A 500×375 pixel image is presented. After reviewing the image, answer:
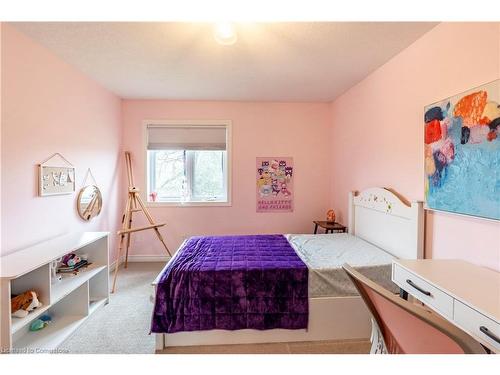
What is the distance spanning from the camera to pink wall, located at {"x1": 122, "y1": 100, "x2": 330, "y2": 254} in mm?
3650

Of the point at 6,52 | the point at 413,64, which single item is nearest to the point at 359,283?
the point at 413,64

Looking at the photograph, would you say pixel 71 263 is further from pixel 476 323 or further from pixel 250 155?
pixel 476 323

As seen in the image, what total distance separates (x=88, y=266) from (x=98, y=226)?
723 millimetres

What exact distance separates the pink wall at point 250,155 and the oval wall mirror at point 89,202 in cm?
75

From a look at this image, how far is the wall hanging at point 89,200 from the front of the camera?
2670mm

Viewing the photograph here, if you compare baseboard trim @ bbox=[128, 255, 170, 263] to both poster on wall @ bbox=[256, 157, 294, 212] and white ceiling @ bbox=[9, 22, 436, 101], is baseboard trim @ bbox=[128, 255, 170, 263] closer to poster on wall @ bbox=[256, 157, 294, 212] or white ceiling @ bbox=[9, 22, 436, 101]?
poster on wall @ bbox=[256, 157, 294, 212]

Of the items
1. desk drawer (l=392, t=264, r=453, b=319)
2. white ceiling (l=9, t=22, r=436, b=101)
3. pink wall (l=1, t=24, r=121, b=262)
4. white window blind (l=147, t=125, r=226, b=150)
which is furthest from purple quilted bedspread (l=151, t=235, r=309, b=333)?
white window blind (l=147, t=125, r=226, b=150)

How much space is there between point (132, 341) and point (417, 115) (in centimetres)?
301

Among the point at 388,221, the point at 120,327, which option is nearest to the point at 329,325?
the point at 388,221

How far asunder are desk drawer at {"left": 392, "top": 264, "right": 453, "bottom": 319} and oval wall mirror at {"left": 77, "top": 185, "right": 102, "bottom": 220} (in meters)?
3.07

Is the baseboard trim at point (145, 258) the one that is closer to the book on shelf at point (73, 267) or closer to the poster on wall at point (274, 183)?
the book on shelf at point (73, 267)

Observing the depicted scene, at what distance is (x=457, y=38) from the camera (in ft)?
5.33
